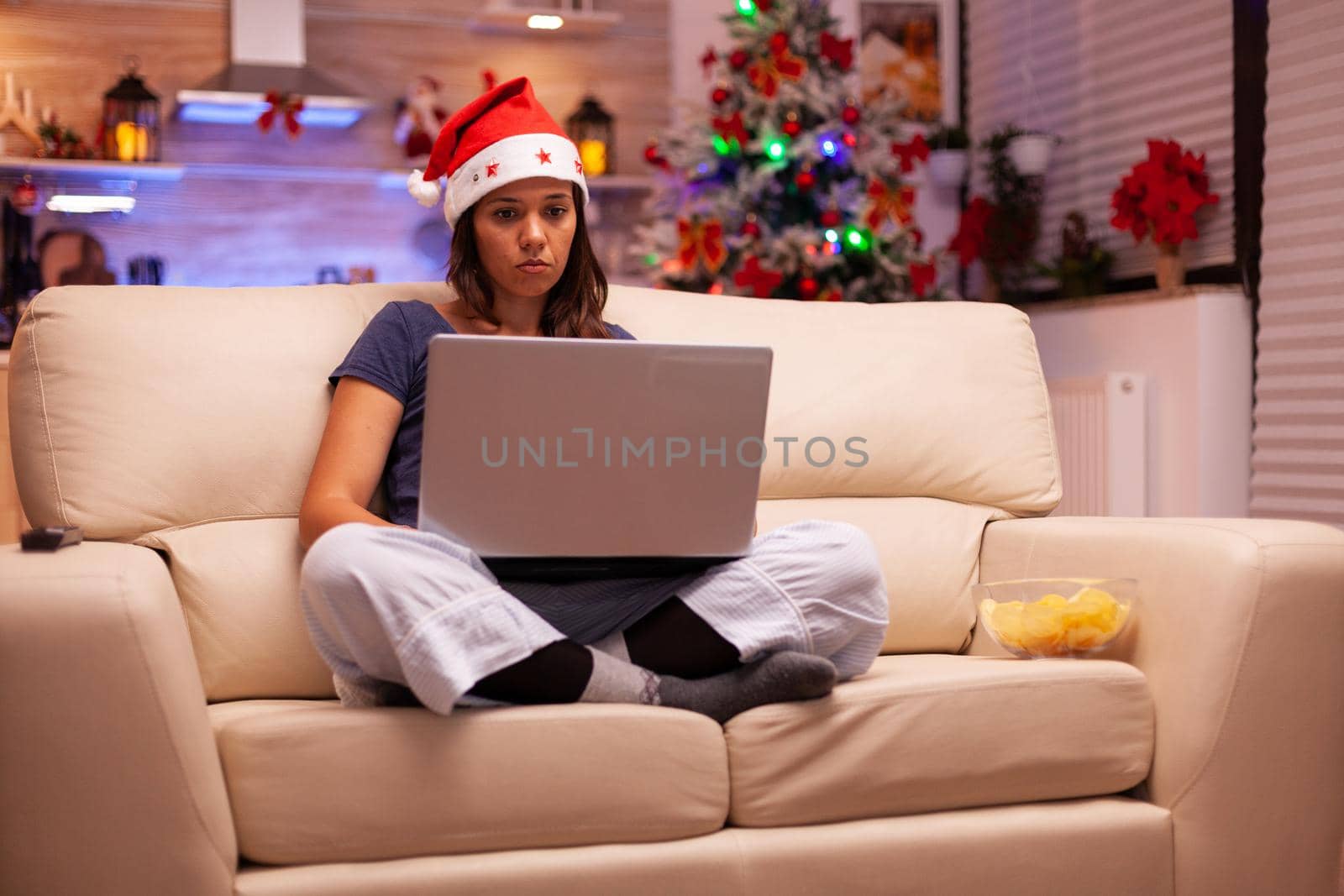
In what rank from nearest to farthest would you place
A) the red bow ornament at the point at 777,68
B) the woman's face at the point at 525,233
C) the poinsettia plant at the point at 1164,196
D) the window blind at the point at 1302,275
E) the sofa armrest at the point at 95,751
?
the sofa armrest at the point at 95,751, the woman's face at the point at 525,233, the window blind at the point at 1302,275, the poinsettia plant at the point at 1164,196, the red bow ornament at the point at 777,68

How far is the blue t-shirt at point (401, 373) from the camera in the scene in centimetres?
189

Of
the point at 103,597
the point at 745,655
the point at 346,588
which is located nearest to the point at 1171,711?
the point at 745,655

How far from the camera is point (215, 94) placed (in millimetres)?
4625

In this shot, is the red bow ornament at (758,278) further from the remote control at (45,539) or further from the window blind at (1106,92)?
the remote control at (45,539)

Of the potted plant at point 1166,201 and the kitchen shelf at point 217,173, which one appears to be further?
the kitchen shelf at point 217,173

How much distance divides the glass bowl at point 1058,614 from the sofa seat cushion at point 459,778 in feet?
1.75

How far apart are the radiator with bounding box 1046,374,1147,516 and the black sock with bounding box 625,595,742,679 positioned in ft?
8.24

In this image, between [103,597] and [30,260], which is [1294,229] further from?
[30,260]

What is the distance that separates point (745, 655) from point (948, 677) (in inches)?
9.8

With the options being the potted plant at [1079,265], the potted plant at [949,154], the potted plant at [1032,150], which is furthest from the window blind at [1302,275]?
the potted plant at [949,154]

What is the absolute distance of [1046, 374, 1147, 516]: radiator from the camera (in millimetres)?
3996

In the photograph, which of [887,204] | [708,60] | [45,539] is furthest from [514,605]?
[708,60]

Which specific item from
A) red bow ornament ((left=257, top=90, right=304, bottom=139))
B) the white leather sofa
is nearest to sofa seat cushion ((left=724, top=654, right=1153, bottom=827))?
the white leather sofa

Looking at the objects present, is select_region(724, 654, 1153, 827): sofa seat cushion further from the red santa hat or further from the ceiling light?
the ceiling light
